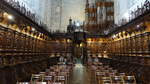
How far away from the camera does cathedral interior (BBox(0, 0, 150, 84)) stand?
32.8ft

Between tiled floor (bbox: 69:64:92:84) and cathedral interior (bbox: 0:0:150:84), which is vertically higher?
cathedral interior (bbox: 0:0:150:84)

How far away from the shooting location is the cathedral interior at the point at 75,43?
10008 millimetres

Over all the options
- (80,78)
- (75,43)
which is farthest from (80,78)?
(75,43)

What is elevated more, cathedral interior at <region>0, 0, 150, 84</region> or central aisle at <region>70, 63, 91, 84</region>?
cathedral interior at <region>0, 0, 150, 84</region>

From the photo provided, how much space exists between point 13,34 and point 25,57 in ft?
8.94

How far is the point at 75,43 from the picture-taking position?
26562mm

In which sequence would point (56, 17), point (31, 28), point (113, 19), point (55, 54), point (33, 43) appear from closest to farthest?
point (31, 28)
point (33, 43)
point (55, 54)
point (113, 19)
point (56, 17)

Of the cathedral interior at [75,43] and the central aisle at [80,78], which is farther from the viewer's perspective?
the central aisle at [80,78]

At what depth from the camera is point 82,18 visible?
34.8m

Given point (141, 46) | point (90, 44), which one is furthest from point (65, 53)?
point (141, 46)

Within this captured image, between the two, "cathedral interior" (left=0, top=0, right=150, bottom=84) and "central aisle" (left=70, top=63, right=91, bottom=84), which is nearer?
"cathedral interior" (left=0, top=0, right=150, bottom=84)

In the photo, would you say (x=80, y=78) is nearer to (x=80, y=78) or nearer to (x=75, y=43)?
(x=80, y=78)

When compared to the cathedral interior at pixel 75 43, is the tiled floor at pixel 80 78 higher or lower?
lower

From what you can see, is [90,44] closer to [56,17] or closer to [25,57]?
[56,17]
